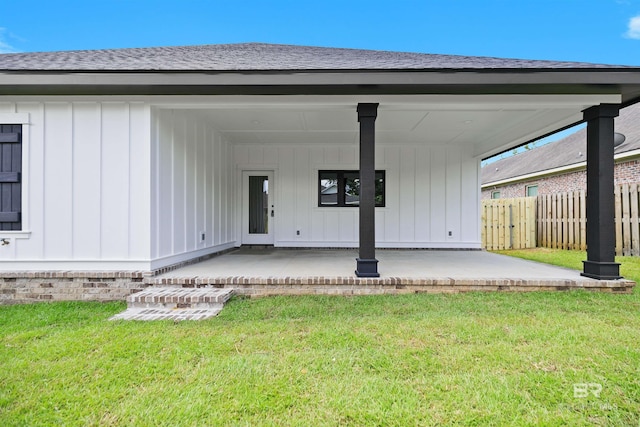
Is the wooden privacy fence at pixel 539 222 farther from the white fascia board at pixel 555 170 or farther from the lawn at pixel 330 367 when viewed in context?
the lawn at pixel 330 367

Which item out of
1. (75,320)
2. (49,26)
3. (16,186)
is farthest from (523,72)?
(49,26)

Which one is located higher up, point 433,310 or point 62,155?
point 62,155

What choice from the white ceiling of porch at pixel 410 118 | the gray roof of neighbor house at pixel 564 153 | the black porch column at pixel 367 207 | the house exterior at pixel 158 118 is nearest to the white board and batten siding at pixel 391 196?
the white ceiling of porch at pixel 410 118

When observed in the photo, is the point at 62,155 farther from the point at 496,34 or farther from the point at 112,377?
the point at 496,34

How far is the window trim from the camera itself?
3.96m

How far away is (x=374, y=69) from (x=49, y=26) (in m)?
31.1

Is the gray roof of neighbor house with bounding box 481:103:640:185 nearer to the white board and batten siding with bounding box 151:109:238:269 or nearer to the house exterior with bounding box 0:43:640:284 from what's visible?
the house exterior with bounding box 0:43:640:284

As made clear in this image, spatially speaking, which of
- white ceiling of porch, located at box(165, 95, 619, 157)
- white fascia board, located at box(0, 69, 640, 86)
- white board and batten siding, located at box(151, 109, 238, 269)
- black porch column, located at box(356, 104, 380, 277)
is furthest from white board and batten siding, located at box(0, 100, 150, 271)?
black porch column, located at box(356, 104, 380, 277)

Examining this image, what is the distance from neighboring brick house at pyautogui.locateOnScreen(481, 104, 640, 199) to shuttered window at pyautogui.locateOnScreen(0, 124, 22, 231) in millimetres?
12833

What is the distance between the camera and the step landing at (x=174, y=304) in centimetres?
329

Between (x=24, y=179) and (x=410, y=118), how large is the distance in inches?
224

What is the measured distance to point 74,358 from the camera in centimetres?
232

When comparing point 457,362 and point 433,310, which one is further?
point 433,310

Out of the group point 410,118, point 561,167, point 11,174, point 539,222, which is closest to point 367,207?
point 410,118
